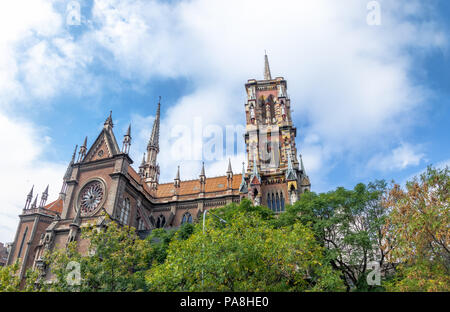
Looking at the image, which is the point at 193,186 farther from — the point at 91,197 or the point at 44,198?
the point at 44,198

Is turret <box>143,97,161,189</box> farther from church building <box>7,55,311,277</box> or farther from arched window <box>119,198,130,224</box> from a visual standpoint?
arched window <box>119,198,130,224</box>

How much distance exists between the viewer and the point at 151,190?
55.2 metres

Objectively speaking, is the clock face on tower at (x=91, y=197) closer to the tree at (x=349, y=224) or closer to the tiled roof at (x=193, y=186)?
the tiled roof at (x=193, y=186)

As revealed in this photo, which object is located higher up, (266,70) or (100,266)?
(266,70)

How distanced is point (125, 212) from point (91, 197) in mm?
4727

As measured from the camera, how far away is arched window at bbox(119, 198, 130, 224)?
40044mm

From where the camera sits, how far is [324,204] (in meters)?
29.3

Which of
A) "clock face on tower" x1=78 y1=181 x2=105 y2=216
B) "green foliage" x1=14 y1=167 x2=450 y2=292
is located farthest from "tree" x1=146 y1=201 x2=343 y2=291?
"clock face on tower" x1=78 y1=181 x2=105 y2=216

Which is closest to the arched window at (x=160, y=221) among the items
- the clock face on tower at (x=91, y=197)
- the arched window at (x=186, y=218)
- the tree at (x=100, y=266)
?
the arched window at (x=186, y=218)

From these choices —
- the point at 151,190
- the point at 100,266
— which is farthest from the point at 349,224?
the point at 151,190

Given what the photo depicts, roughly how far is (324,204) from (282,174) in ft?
40.0
